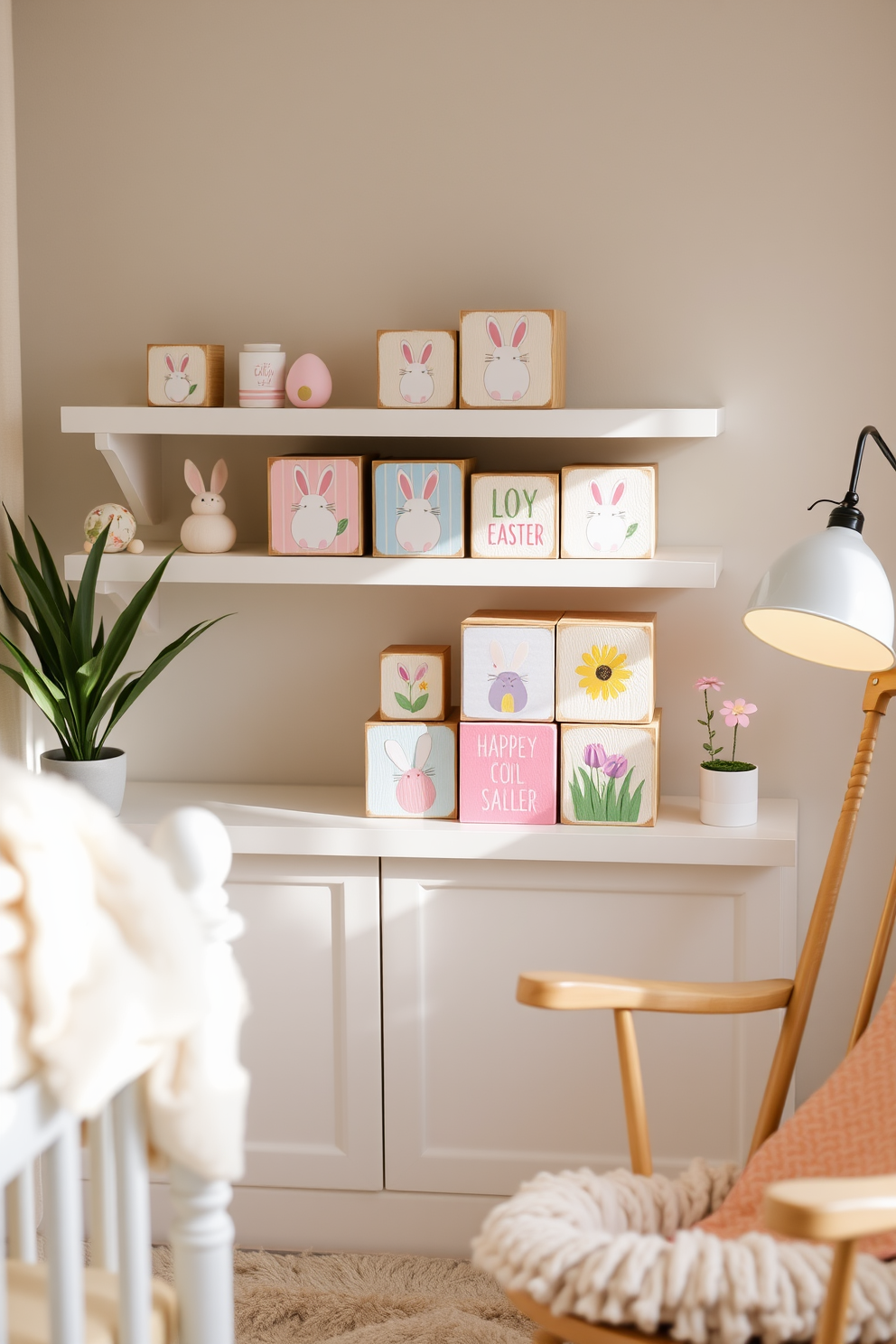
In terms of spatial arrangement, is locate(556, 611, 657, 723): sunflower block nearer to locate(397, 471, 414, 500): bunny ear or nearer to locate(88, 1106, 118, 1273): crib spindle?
locate(397, 471, 414, 500): bunny ear

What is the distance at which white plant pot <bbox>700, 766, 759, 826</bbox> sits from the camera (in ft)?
7.36

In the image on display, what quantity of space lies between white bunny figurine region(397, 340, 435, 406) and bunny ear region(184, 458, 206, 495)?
0.40m

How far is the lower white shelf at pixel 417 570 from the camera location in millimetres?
2172

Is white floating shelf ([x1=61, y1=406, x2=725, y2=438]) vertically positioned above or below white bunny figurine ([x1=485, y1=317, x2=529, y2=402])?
below

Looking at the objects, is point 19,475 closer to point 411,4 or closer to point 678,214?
point 411,4

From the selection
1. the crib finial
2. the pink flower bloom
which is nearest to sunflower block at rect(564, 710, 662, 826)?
the pink flower bloom

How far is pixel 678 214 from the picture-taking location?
234 cm

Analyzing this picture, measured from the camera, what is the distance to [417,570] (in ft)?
7.37

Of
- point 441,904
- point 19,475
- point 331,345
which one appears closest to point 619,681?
point 441,904

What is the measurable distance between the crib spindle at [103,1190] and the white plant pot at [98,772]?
3.34 feet

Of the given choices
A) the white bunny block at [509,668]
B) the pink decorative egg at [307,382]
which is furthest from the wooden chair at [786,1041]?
the pink decorative egg at [307,382]

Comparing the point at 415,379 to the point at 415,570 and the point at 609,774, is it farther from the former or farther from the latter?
the point at 609,774

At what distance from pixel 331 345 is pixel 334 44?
530 mm

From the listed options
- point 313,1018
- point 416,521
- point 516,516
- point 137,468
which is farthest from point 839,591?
point 137,468
